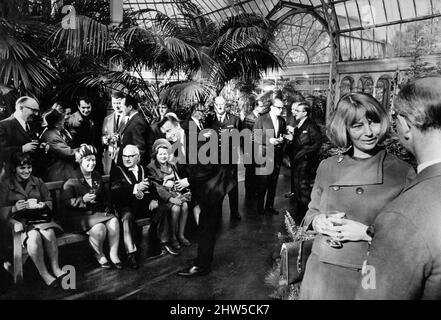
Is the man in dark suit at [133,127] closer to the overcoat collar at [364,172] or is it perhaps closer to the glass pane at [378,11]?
the overcoat collar at [364,172]

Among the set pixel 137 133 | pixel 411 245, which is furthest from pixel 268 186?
pixel 411 245

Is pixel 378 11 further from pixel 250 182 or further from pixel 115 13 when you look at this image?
pixel 115 13

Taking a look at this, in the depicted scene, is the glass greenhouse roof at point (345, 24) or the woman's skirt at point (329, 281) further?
the glass greenhouse roof at point (345, 24)

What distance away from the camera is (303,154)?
9.77 feet

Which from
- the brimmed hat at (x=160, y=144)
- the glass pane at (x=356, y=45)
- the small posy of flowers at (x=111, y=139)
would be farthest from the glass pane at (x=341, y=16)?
the small posy of flowers at (x=111, y=139)

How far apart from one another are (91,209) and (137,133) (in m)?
0.74

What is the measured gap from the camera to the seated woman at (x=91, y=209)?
8.64 feet

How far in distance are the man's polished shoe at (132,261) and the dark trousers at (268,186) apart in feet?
4.21

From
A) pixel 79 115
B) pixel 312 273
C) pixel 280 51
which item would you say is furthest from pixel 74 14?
pixel 312 273

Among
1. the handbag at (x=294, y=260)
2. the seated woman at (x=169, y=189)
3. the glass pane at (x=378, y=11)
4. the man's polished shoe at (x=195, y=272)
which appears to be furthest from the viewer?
the glass pane at (x=378, y=11)

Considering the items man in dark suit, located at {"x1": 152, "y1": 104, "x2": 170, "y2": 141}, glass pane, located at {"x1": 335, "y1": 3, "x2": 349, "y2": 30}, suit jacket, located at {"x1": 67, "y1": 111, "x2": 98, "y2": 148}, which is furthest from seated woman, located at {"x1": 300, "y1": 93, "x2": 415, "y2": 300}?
glass pane, located at {"x1": 335, "y1": 3, "x2": 349, "y2": 30}

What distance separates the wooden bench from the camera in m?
2.30

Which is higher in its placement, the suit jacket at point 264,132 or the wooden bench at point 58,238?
the suit jacket at point 264,132
